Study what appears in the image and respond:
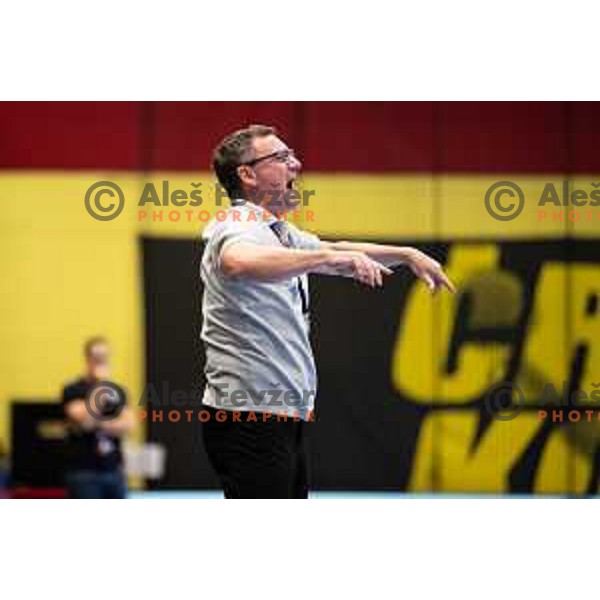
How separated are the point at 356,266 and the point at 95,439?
3589 mm

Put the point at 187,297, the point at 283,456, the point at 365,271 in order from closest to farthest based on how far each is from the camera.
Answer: the point at 365,271 < the point at 283,456 < the point at 187,297

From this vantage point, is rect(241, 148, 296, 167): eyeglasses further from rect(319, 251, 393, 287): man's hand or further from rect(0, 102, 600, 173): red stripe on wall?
rect(0, 102, 600, 173): red stripe on wall

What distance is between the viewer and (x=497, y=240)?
24.6ft

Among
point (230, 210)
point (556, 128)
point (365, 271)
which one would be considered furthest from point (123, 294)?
point (365, 271)

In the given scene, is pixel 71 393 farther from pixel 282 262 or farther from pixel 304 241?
pixel 282 262

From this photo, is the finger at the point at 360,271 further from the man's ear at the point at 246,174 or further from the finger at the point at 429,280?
the man's ear at the point at 246,174

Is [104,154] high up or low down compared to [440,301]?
up

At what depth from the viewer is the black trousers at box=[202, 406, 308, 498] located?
3.33 meters

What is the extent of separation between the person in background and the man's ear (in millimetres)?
3031

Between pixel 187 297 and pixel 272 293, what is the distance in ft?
12.7

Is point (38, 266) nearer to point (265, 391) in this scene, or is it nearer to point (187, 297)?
point (187, 297)

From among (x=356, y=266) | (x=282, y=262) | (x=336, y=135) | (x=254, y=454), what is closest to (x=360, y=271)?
(x=356, y=266)

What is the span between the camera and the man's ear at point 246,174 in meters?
3.65

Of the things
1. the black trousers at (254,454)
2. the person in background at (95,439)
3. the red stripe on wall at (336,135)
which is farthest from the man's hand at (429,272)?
the red stripe on wall at (336,135)
